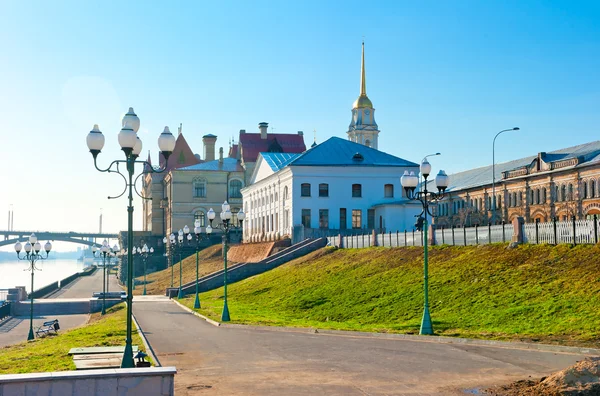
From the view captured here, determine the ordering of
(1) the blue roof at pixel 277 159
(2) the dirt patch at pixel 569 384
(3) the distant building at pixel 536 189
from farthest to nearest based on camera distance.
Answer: (1) the blue roof at pixel 277 159 < (3) the distant building at pixel 536 189 < (2) the dirt patch at pixel 569 384

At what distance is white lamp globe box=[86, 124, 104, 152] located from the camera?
47.6 feet

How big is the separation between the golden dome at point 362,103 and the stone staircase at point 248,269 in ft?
176

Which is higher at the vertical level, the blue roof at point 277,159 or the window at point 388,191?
the blue roof at point 277,159

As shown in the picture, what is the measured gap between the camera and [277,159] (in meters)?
78.8

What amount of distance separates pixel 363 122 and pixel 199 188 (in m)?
26.5

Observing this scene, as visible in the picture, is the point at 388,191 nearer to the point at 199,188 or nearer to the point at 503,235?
the point at 503,235

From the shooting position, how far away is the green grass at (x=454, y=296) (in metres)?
21.5

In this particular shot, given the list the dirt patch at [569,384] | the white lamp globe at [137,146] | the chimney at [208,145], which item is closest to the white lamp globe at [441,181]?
the dirt patch at [569,384]

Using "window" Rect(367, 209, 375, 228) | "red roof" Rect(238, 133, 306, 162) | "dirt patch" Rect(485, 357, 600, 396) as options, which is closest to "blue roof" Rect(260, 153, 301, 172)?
"window" Rect(367, 209, 375, 228)

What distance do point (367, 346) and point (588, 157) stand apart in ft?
187

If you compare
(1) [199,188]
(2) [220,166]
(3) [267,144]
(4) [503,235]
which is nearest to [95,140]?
(4) [503,235]

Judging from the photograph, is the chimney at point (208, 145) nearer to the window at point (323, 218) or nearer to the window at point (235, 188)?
the window at point (235, 188)

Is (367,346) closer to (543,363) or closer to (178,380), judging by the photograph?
(543,363)

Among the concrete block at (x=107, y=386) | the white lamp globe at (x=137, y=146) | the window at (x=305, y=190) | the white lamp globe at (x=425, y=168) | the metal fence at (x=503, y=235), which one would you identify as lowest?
the concrete block at (x=107, y=386)
